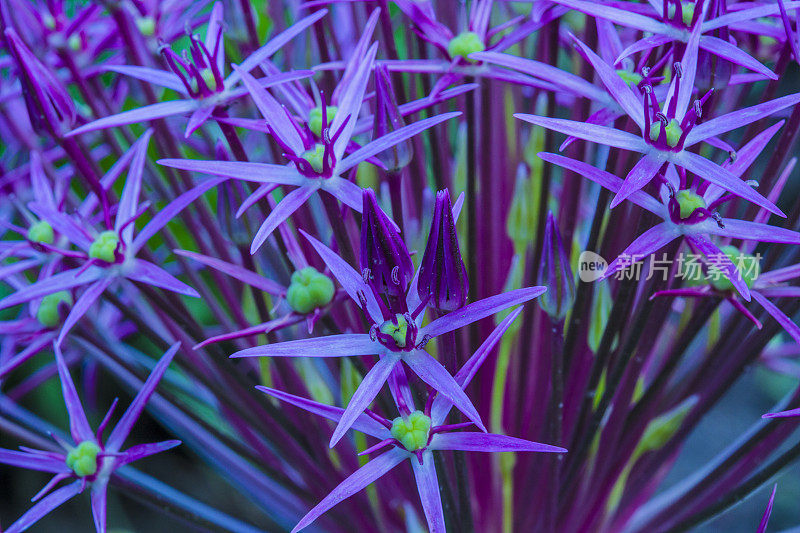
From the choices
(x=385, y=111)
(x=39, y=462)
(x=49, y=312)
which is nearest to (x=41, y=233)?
(x=49, y=312)

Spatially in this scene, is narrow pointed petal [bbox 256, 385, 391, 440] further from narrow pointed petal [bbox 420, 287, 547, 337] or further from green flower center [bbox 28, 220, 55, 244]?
green flower center [bbox 28, 220, 55, 244]

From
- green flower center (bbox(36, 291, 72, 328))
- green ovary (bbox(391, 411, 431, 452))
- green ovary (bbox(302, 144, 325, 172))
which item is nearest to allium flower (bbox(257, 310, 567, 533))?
green ovary (bbox(391, 411, 431, 452))

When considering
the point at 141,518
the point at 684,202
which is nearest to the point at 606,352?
the point at 684,202

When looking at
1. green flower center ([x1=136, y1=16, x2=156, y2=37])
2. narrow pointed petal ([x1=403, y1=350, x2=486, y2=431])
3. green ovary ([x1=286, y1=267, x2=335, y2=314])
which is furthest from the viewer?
green flower center ([x1=136, y1=16, x2=156, y2=37])

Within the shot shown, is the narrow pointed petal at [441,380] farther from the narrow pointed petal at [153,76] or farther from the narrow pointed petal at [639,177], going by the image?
the narrow pointed petal at [153,76]

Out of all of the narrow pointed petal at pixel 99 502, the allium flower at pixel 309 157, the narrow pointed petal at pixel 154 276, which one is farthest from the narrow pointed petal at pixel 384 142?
the narrow pointed petal at pixel 99 502

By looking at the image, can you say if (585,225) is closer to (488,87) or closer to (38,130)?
(488,87)
